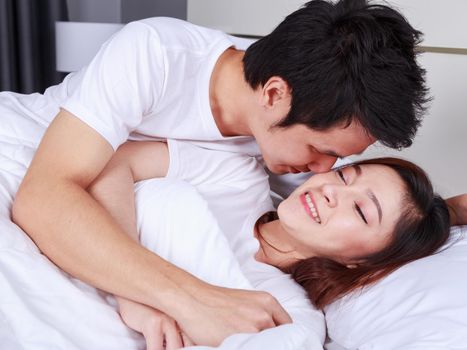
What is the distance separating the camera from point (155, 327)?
1.04 meters

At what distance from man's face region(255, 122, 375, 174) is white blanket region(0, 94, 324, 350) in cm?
46

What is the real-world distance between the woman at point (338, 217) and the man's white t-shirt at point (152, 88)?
0.07 meters

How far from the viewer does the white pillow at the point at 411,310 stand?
Result: 108 cm

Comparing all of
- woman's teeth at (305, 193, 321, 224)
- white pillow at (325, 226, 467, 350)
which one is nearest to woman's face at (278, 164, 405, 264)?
woman's teeth at (305, 193, 321, 224)

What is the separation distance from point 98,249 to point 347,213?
23.8 inches

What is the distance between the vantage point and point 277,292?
4.29ft

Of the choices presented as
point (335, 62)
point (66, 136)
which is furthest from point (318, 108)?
point (66, 136)

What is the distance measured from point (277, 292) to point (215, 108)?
467mm

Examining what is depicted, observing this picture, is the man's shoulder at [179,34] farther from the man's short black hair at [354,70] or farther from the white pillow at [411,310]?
the white pillow at [411,310]

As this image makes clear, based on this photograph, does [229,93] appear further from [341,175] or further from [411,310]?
[411,310]

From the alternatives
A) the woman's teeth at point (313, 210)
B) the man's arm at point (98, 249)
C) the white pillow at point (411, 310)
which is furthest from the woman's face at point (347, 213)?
the man's arm at point (98, 249)

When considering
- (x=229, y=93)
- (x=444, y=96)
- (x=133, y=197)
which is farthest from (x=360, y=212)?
(x=444, y=96)

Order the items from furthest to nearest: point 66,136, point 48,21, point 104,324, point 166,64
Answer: point 48,21 → point 166,64 → point 66,136 → point 104,324

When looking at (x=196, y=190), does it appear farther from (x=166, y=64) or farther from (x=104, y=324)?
(x=104, y=324)
